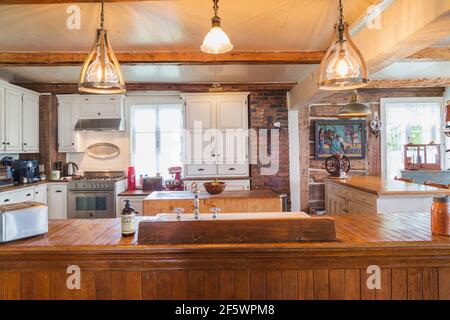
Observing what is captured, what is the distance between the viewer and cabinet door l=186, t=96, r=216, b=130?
504 cm

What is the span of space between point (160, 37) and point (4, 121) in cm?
279

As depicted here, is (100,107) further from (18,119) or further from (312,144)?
(312,144)

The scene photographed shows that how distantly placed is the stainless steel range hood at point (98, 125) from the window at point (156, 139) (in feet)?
1.62

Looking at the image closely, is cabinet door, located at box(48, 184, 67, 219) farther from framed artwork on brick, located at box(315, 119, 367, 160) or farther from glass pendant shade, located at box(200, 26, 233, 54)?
framed artwork on brick, located at box(315, 119, 367, 160)

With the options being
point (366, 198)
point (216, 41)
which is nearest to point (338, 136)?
point (366, 198)

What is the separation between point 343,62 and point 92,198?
4.29 metres

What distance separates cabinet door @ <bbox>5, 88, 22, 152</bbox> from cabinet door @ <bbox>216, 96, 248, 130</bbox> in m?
3.09

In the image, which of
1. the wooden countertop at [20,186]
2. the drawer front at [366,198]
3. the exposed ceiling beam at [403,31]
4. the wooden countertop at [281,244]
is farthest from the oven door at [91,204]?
the exposed ceiling beam at [403,31]

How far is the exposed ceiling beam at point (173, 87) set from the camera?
4.96 metres

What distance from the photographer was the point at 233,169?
16.8 feet
